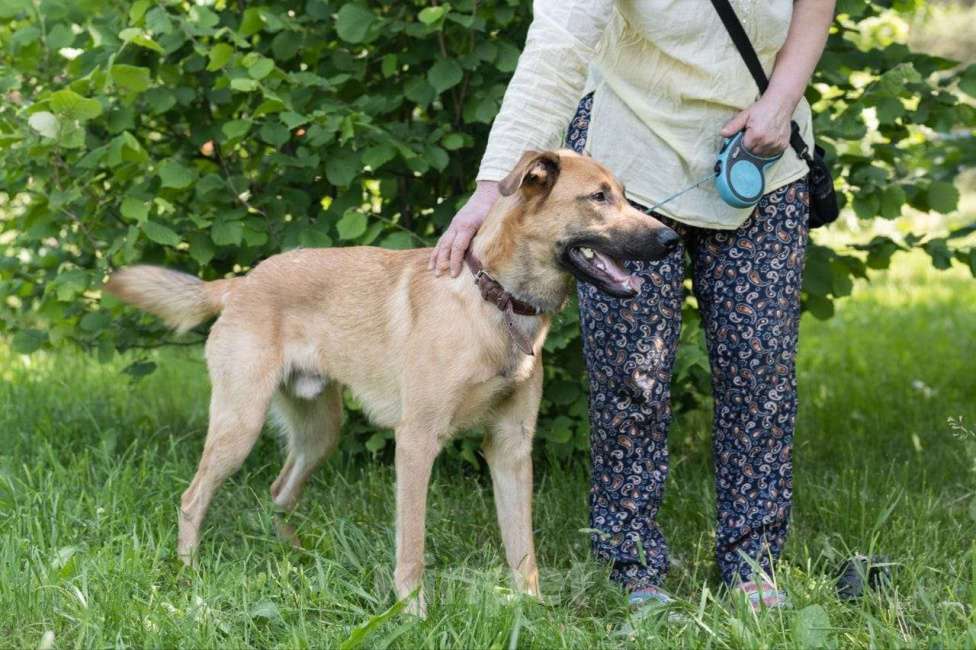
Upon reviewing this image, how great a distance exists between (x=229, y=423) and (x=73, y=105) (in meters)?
1.26

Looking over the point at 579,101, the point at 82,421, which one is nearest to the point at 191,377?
the point at 82,421

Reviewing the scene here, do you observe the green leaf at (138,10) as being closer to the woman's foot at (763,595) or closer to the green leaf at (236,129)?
the green leaf at (236,129)

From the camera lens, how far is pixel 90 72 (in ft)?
14.6

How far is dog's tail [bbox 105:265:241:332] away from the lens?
4199 mm

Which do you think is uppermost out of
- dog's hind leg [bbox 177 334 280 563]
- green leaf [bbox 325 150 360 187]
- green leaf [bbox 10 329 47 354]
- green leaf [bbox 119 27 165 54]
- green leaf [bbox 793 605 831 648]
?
green leaf [bbox 119 27 165 54]

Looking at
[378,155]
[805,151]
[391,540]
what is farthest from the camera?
[378,155]

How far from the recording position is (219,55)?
166 inches

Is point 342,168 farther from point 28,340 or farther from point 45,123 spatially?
point 28,340

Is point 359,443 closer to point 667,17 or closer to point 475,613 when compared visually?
point 475,613

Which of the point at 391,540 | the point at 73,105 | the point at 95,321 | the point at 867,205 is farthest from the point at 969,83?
the point at 95,321

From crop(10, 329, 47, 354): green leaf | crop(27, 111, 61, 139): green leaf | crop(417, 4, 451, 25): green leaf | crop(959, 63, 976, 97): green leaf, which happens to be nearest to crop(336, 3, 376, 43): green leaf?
crop(417, 4, 451, 25): green leaf

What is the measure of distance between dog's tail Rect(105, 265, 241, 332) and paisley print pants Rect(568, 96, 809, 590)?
4.77 feet

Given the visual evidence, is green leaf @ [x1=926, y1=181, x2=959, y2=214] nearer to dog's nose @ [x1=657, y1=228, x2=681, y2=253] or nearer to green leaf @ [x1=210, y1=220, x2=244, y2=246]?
dog's nose @ [x1=657, y1=228, x2=681, y2=253]

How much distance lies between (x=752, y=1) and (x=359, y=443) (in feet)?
8.83
